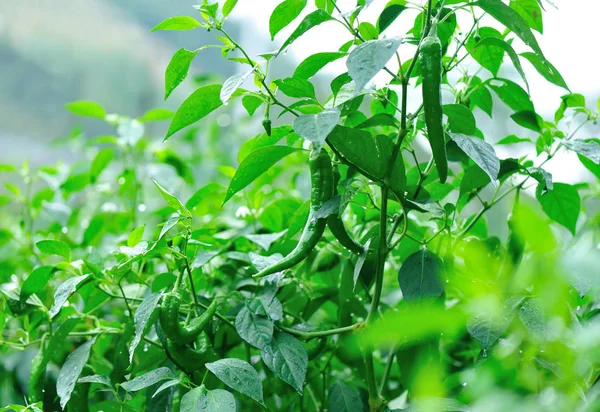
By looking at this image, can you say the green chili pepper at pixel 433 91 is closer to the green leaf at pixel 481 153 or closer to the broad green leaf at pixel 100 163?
the green leaf at pixel 481 153

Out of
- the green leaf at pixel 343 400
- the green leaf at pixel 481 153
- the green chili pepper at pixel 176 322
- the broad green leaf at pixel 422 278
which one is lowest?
the green leaf at pixel 343 400

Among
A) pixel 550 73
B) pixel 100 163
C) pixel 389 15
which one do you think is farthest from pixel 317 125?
pixel 100 163

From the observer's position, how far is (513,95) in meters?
0.78

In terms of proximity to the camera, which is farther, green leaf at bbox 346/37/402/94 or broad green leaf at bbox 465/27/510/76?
broad green leaf at bbox 465/27/510/76

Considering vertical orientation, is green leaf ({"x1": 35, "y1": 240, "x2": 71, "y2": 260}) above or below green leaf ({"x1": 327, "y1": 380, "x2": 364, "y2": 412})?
above

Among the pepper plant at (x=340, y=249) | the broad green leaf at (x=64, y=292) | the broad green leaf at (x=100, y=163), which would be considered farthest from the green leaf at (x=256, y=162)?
the broad green leaf at (x=100, y=163)

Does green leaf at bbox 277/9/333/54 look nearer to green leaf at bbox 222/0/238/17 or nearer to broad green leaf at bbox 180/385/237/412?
green leaf at bbox 222/0/238/17

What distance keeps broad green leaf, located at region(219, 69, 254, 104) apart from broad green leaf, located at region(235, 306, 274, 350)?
0.26m

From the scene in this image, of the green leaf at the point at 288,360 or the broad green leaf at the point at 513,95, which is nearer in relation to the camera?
the green leaf at the point at 288,360

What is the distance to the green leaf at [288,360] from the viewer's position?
65cm

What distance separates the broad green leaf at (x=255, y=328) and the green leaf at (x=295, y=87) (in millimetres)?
255

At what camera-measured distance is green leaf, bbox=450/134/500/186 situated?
1.82 feet

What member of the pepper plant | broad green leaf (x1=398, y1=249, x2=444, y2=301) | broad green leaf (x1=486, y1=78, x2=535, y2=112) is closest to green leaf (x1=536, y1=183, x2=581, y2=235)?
the pepper plant

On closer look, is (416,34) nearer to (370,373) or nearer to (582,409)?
(370,373)
